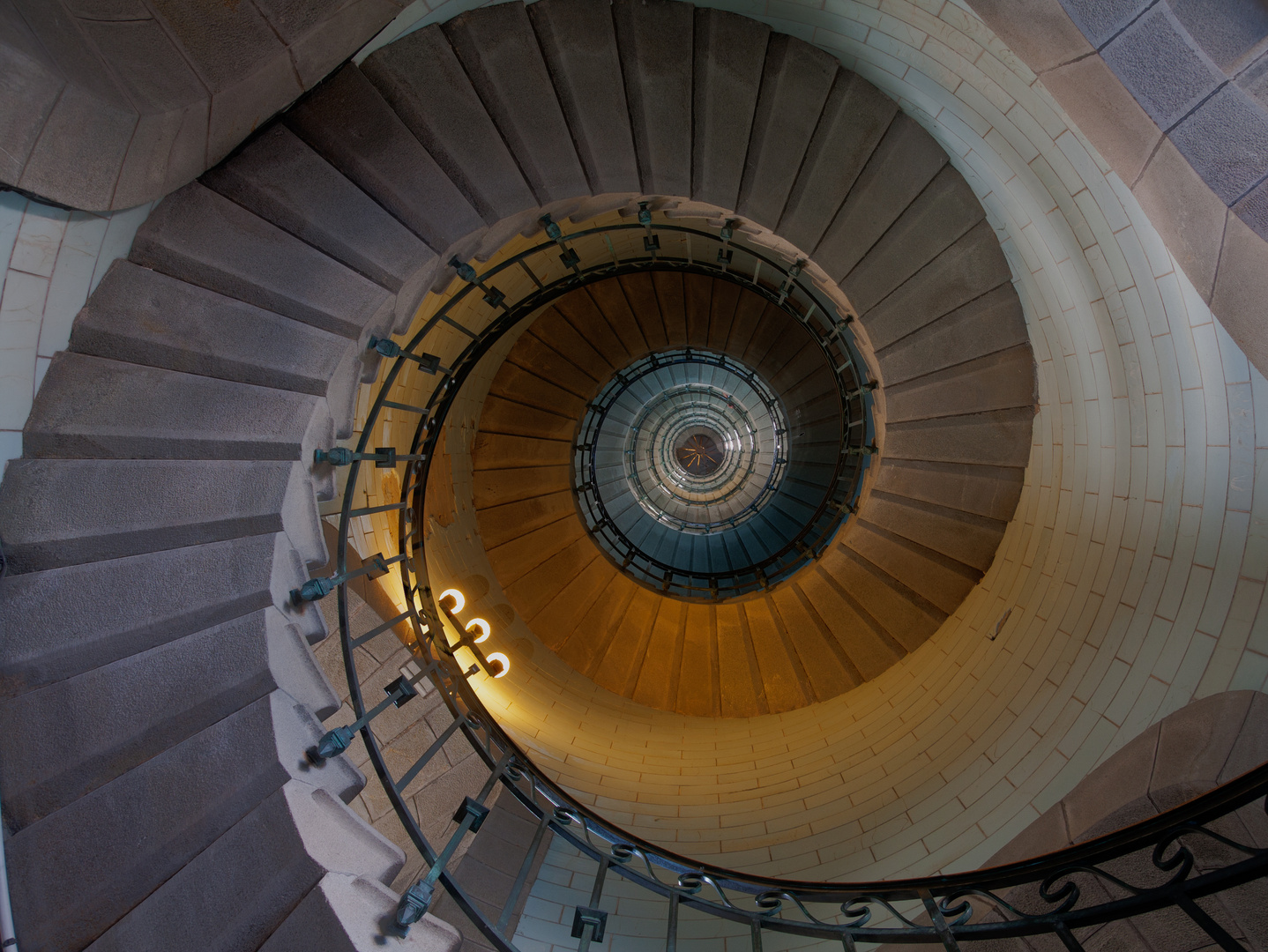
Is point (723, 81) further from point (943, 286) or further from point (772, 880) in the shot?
point (772, 880)

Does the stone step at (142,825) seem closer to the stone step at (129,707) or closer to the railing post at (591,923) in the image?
the stone step at (129,707)

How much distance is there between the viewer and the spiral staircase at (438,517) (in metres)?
2.64

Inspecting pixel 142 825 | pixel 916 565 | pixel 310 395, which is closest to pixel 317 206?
pixel 310 395

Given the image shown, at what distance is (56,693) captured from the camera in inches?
104

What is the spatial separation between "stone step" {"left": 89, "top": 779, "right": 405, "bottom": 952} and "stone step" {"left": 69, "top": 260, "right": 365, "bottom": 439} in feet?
6.96

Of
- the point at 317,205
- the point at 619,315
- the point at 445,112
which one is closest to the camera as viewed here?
the point at 317,205

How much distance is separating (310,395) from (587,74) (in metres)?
3.02

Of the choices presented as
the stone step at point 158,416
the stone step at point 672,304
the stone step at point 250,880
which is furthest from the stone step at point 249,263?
the stone step at point 672,304

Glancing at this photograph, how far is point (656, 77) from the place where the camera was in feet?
15.6

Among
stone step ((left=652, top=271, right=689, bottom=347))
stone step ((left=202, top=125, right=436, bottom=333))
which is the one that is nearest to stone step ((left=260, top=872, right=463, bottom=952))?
stone step ((left=202, top=125, right=436, bottom=333))

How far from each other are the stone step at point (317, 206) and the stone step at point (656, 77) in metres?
1.93

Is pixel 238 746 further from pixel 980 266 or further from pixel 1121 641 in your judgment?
pixel 980 266

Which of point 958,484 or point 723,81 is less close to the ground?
A: point 723,81

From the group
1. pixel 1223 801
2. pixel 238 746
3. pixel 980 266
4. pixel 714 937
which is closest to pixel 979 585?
pixel 980 266
